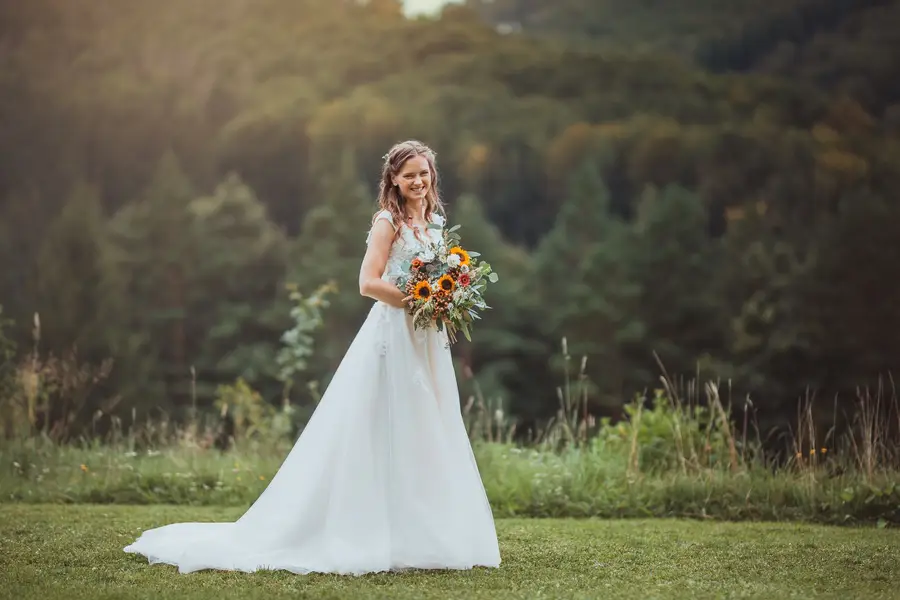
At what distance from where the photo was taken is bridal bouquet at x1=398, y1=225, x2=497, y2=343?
5.00m

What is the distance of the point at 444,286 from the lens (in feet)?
16.4

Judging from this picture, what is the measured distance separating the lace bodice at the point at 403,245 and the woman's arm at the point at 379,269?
24 mm

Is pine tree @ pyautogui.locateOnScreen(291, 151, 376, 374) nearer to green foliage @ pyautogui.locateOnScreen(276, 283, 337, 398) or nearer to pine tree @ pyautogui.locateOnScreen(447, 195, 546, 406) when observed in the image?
pine tree @ pyautogui.locateOnScreen(447, 195, 546, 406)

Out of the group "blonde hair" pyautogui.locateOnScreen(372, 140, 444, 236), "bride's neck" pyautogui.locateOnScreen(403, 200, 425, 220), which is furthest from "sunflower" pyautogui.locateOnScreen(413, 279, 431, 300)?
"bride's neck" pyautogui.locateOnScreen(403, 200, 425, 220)

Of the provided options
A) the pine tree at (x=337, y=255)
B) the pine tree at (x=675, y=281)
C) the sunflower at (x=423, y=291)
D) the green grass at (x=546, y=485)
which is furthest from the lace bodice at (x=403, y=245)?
the pine tree at (x=337, y=255)

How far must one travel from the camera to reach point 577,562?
5.32 meters

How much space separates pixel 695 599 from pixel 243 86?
44.9 metres

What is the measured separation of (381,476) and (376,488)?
6 centimetres

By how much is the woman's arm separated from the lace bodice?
Result: 2cm

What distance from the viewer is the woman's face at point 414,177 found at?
209 inches

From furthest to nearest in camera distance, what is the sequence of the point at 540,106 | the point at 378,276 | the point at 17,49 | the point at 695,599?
1. the point at 540,106
2. the point at 17,49
3. the point at 378,276
4. the point at 695,599

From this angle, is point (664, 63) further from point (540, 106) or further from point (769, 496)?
point (769, 496)

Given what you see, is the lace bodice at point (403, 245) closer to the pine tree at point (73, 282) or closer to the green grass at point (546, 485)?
the green grass at point (546, 485)

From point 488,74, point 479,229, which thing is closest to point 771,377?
point 479,229
